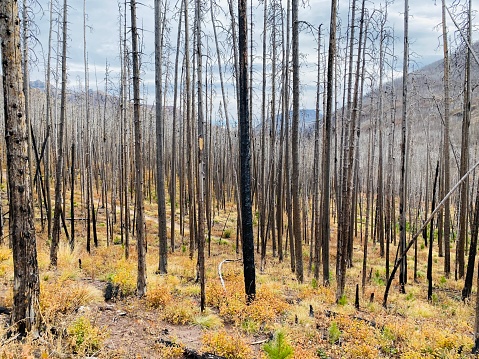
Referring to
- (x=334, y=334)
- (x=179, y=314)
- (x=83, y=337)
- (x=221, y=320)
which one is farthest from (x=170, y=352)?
(x=334, y=334)

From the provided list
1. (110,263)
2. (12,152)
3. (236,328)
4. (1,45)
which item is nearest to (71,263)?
(110,263)

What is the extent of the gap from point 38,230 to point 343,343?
15490mm


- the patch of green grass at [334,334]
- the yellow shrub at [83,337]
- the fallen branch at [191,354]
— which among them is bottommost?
the patch of green grass at [334,334]

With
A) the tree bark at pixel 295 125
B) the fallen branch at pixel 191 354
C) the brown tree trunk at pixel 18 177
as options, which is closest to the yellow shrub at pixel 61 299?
the brown tree trunk at pixel 18 177

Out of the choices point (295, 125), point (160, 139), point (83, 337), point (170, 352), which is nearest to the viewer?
point (83, 337)

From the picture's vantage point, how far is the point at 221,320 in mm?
6406

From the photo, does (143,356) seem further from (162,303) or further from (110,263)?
(110,263)

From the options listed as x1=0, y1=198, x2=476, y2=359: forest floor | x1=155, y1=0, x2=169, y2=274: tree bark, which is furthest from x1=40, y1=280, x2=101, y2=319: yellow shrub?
x1=155, y1=0, x2=169, y2=274: tree bark

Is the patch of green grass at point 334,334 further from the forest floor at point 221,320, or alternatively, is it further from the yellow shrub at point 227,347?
the yellow shrub at point 227,347

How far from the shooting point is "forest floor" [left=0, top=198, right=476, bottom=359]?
4.71 meters

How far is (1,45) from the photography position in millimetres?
3963

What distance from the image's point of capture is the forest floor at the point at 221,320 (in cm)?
471

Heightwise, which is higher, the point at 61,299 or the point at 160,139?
the point at 160,139

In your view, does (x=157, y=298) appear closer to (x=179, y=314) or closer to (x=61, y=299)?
(x=179, y=314)
